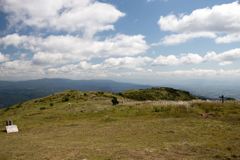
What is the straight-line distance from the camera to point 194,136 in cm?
Result: 3048

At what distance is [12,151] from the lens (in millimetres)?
26438

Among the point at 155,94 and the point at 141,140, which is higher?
the point at 155,94

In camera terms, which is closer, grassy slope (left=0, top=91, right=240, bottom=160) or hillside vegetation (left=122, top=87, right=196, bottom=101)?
grassy slope (left=0, top=91, right=240, bottom=160)

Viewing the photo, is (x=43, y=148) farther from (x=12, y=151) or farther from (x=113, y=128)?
(x=113, y=128)

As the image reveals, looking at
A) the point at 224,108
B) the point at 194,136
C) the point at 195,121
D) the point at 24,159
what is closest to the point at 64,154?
the point at 24,159

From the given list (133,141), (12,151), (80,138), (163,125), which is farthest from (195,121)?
(12,151)

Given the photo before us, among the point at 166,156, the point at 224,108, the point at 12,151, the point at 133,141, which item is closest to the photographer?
the point at 166,156

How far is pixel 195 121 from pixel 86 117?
20.6 metres

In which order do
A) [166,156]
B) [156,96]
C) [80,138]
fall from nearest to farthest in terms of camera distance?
[166,156] < [80,138] < [156,96]

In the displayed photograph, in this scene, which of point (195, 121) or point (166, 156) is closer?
point (166, 156)

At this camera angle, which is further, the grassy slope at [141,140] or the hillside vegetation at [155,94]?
the hillside vegetation at [155,94]

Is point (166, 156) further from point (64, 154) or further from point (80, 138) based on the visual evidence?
point (80, 138)

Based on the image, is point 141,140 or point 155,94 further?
point 155,94

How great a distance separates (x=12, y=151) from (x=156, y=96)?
10346 cm
